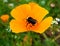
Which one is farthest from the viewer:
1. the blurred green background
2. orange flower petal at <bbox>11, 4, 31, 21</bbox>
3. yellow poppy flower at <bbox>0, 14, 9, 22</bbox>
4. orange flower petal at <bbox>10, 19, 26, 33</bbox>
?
yellow poppy flower at <bbox>0, 14, 9, 22</bbox>

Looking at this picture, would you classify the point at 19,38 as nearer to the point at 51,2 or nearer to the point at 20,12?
the point at 20,12

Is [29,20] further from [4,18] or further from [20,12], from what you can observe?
[4,18]

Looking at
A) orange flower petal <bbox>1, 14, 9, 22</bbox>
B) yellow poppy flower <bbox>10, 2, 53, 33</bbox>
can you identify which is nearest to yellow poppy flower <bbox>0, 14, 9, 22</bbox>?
orange flower petal <bbox>1, 14, 9, 22</bbox>

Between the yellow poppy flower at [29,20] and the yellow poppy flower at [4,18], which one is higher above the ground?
the yellow poppy flower at [29,20]

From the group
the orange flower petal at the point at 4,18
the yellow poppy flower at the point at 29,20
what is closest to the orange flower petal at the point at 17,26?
the yellow poppy flower at the point at 29,20

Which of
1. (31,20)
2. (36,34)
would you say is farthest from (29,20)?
(36,34)

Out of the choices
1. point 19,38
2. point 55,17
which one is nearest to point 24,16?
point 19,38

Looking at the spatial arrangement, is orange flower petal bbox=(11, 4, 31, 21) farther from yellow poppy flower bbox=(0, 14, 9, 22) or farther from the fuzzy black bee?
yellow poppy flower bbox=(0, 14, 9, 22)

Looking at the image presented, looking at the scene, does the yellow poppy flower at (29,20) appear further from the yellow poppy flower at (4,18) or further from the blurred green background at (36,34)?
the yellow poppy flower at (4,18)
